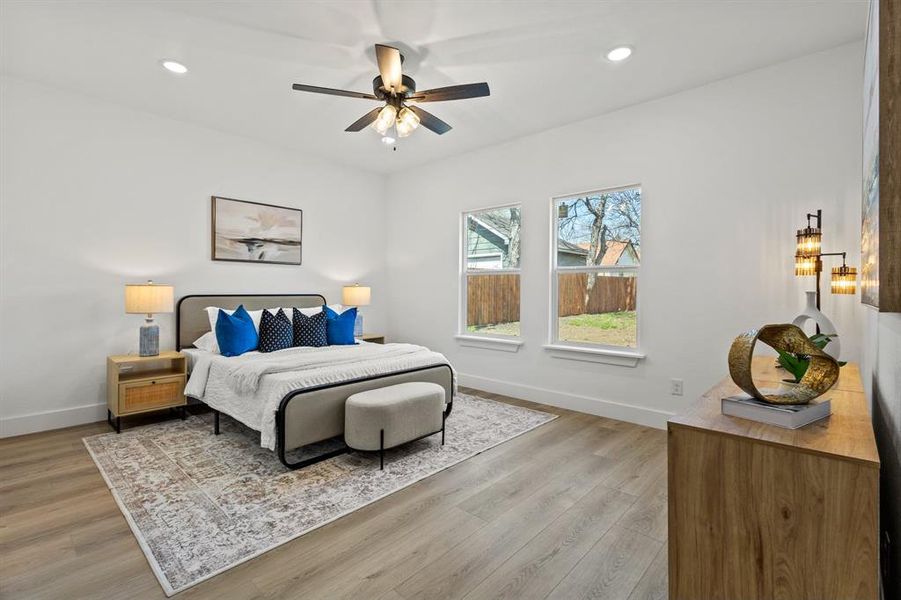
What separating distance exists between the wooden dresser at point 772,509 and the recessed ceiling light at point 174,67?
154 inches

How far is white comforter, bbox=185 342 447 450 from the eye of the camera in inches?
113

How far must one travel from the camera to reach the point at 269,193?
4977 mm

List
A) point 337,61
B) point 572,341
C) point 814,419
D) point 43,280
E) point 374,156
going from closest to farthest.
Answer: point 814,419 → point 337,61 → point 43,280 → point 572,341 → point 374,156

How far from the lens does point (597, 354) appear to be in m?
4.09

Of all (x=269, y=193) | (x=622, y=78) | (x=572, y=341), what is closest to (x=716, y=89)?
(x=622, y=78)

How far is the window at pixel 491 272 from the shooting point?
4.89 metres

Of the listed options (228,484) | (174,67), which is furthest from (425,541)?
(174,67)

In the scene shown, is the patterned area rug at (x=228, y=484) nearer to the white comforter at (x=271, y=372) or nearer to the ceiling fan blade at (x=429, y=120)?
the white comforter at (x=271, y=372)

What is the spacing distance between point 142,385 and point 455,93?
349 cm

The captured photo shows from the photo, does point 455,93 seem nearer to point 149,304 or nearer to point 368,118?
point 368,118

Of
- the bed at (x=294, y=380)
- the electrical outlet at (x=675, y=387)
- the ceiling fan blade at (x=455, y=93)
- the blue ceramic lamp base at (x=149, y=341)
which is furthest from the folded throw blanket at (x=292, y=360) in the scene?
the electrical outlet at (x=675, y=387)

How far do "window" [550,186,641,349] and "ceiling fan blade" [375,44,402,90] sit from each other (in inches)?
88.7

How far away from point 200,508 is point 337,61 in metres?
3.02

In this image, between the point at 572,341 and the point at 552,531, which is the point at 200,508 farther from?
the point at 572,341
